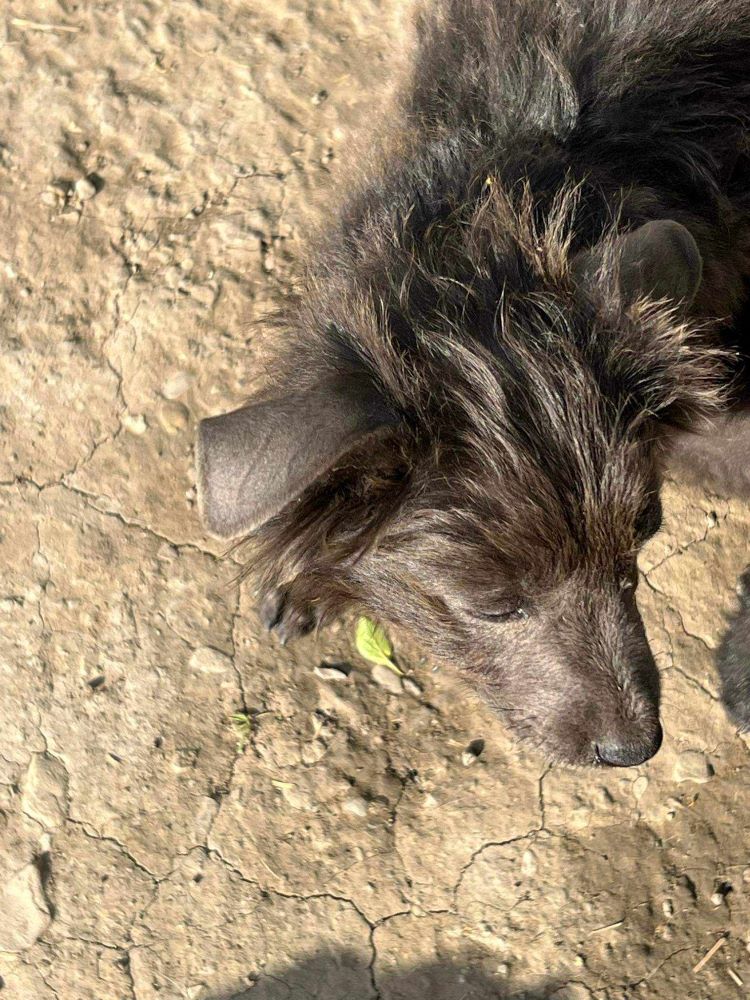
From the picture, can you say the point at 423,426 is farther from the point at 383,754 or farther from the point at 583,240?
the point at 383,754

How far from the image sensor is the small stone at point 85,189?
408 centimetres

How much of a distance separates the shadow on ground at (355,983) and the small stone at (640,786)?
34.8 inches

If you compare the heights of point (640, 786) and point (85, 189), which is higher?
point (85, 189)

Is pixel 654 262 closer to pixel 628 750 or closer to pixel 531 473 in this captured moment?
pixel 531 473

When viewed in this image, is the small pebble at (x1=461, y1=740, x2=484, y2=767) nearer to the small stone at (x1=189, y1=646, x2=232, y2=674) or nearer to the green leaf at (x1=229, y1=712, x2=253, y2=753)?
the green leaf at (x1=229, y1=712, x2=253, y2=753)

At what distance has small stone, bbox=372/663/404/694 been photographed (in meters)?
3.98

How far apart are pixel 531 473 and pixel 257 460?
92 centimetres

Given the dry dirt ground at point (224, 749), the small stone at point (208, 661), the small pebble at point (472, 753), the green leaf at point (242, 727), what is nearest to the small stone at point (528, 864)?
the dry dirt ground at point (224, 749)

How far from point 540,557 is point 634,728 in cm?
70

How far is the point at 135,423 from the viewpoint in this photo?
4012mm

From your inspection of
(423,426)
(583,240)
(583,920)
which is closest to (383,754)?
(583,920)

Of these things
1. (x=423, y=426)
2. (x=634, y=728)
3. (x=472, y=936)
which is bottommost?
(x=472, y=936)

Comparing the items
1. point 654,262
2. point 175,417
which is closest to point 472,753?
point 175,417

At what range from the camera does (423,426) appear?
2.60m
